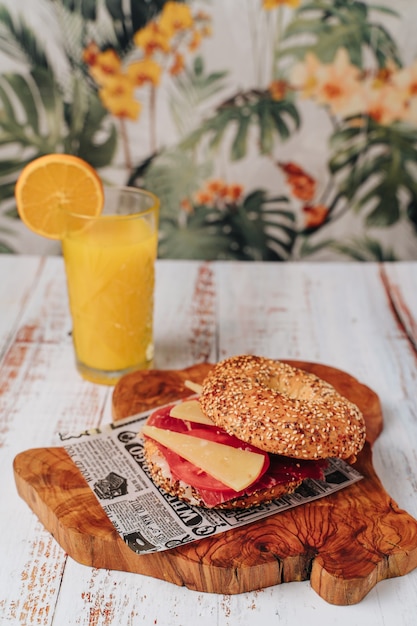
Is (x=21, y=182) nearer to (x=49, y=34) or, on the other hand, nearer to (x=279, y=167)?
(x=49, y=34)

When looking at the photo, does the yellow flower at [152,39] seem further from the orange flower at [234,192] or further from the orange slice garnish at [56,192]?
the orange slice garnish at [56,192]

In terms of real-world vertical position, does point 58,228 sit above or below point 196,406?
above

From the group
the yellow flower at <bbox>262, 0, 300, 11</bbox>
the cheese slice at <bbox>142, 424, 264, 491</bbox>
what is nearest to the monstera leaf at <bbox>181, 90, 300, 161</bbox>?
the yellow flower at <bbox>262, 0, 300, 11</bbox>

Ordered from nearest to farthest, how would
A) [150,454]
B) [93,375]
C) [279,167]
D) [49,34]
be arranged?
[150,454] < [93,375] < [49,34] < [279,167]

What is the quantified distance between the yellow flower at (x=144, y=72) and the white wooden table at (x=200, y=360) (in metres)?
0.50

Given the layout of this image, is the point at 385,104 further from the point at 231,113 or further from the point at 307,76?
the point at 231,113

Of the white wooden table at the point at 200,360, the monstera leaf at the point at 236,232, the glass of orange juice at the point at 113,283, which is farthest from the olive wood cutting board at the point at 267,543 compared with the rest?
the monstera leaf at the point at 236,232

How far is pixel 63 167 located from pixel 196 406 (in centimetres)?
50

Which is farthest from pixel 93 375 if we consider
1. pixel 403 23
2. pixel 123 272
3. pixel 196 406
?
pixel 403 23

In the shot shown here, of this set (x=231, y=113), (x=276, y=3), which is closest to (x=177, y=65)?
(x=231, y=113)

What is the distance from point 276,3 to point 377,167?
1.73 ft

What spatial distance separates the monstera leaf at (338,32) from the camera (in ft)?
6.70

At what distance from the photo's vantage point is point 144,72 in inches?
82.4

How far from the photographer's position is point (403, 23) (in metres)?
2.06
